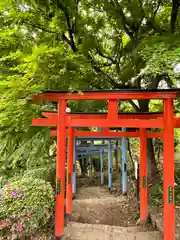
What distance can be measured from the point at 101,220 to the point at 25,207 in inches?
113

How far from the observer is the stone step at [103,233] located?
4.62 meters

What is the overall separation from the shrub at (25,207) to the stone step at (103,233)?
0.78 meters

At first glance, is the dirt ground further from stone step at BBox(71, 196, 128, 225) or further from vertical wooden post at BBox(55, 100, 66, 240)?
vertical wooden post at BBox(55, 100, 66, 240)

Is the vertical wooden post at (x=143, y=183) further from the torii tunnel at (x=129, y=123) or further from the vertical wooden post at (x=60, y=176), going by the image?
the vertical wooden post at (x=60, y=176)

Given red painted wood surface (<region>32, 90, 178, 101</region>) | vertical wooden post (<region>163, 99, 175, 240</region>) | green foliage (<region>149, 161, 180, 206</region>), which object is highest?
red painted wood surface (<region>32, 90, 178, 101</region>)

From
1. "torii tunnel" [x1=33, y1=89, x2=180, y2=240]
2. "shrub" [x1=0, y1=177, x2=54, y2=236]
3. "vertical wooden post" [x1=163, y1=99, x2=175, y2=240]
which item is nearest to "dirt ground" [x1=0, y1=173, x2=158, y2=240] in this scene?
"shrub" [x1=0, y1=177, x2=54, y2=236]

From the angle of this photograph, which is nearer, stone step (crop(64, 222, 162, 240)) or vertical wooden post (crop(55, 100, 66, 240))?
vertical wooden post (crop(55, 100, 66, 240))

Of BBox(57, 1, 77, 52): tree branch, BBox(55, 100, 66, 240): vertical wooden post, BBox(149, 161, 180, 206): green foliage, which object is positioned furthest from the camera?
BBox(149, 161, 180, 206): green foliage

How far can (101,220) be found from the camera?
6234 millimetres

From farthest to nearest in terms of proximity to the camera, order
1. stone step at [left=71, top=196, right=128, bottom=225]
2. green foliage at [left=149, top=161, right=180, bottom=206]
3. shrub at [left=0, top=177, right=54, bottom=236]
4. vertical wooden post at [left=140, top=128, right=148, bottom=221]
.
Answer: stone step at [left=71, top=196, right=128, bottom=225] → green foliage at [left=149, top=161, right=180, bottom=206] → vertical wooden post at [left=140, top=128, right=148, bottom=221] → shrub at [left=0, top=177, right=54, bottom=236]

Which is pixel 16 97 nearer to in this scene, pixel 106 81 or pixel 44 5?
pixel 44 5

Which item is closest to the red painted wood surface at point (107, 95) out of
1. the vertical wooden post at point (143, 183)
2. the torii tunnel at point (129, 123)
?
the torii tunnel at point (129, 123)

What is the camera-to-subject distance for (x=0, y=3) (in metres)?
4.34

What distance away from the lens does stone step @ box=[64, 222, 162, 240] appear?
15.1ft
